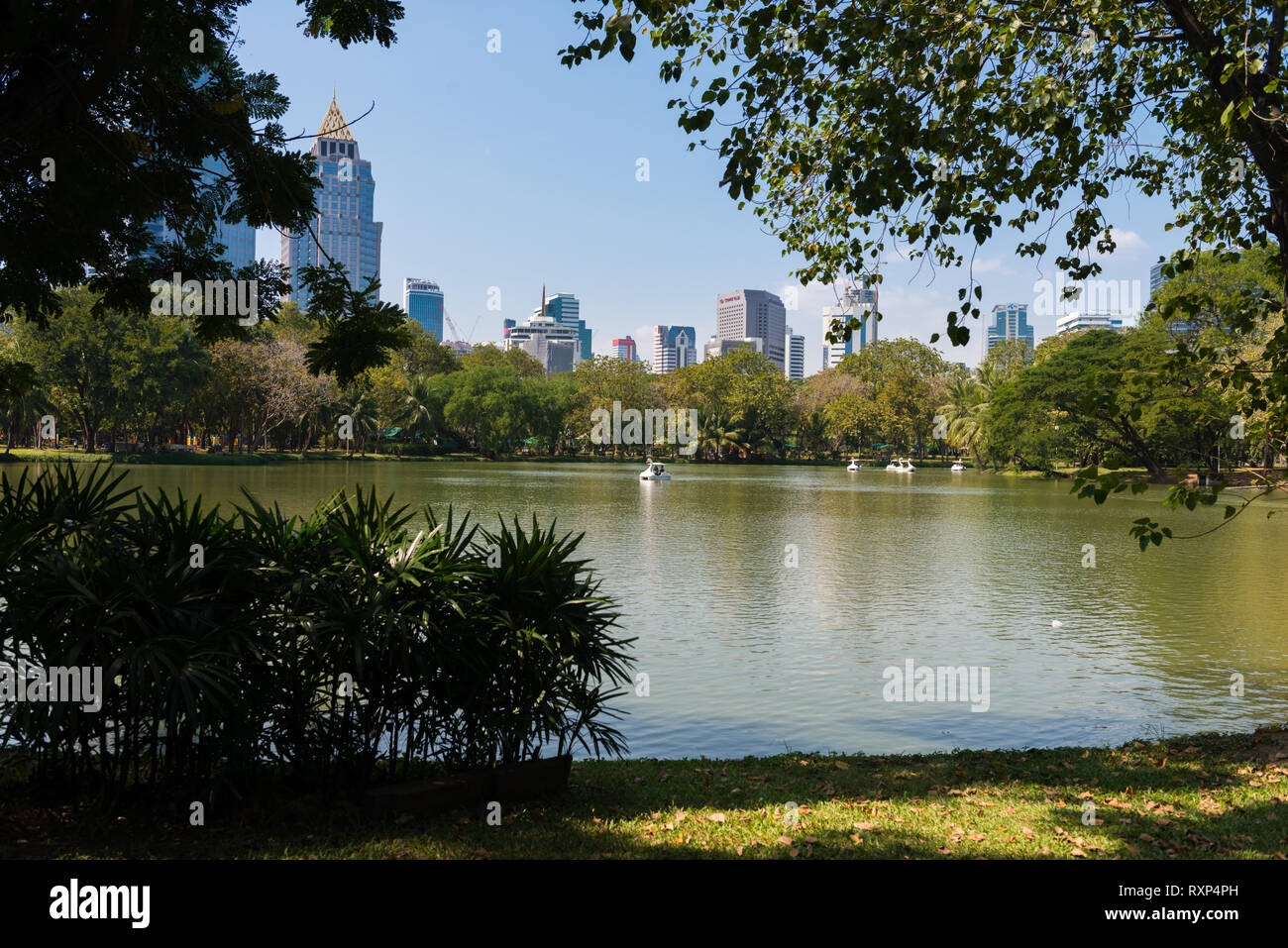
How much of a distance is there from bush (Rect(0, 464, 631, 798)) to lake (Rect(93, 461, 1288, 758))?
3.39 meters

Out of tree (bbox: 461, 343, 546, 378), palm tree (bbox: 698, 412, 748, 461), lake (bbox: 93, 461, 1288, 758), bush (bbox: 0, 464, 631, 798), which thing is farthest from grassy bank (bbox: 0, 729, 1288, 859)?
tree (bbox: 461, 343, 546, 378)

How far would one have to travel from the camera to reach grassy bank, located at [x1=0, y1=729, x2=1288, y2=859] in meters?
4.66

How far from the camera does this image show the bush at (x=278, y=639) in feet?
15.5

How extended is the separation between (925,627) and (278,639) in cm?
1170

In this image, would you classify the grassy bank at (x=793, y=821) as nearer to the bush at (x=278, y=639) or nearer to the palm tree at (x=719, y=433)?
the bush at (x=278, y=639)

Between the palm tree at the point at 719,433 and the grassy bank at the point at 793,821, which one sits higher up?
the palm tree at the point at 719,433

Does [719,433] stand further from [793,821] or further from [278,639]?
[278,639]

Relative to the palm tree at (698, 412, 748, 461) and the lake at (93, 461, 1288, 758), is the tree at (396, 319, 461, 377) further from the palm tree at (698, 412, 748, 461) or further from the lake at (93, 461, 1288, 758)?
the lake at (93, 461, 1288, 758)

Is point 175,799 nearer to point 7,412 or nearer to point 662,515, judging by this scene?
point 662,515

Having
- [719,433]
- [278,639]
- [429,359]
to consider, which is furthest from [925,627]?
[429,359]

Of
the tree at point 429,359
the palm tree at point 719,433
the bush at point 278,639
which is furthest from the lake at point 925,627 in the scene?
the tree at point 429,359

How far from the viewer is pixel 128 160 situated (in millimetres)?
5895

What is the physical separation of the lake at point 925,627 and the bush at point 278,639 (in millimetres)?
3393

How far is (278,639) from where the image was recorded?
515 cm
